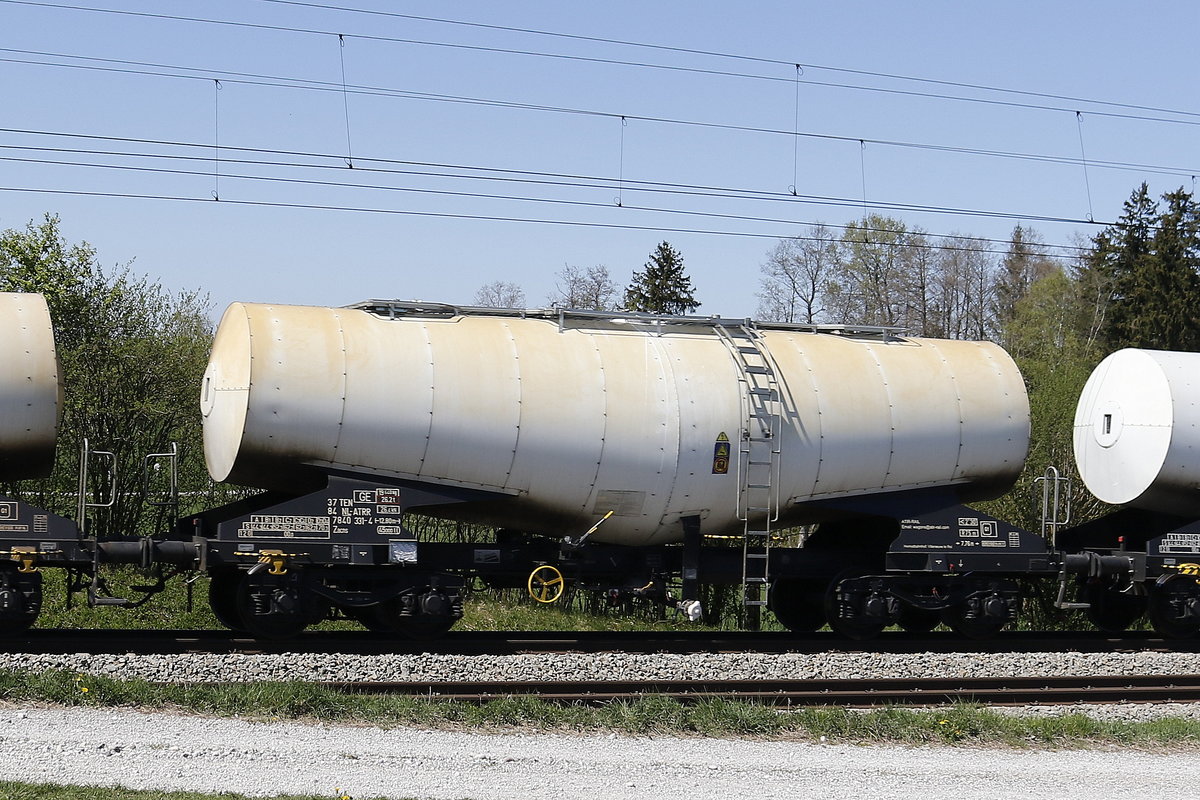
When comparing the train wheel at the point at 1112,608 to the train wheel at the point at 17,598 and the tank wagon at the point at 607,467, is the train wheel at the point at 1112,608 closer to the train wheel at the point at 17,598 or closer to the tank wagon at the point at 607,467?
the tank wagon at the point at 607,467

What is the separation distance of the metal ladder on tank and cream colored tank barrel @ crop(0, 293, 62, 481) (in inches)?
296

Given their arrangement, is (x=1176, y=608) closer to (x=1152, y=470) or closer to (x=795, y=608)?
(x=1152, y=470)

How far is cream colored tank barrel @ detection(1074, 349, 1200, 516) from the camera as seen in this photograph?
16281mm

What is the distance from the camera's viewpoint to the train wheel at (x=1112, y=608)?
17719 millimetres

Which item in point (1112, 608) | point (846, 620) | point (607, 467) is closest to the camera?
point (607, 467)

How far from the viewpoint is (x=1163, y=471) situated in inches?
640

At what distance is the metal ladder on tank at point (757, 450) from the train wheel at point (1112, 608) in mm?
5663

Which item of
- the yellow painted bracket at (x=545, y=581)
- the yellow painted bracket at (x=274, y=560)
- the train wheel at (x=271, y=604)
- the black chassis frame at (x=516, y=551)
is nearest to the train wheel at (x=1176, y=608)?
the black chassis frame at (x=516, y=551)

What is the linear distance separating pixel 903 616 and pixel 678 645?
3.67 m

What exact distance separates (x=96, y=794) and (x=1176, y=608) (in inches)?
538

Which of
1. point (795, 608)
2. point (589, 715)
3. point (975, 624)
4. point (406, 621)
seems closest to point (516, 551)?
point (406, 621)

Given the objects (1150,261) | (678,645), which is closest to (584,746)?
(678,645)

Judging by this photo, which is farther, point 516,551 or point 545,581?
point 516,551

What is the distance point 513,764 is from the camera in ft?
31.7
